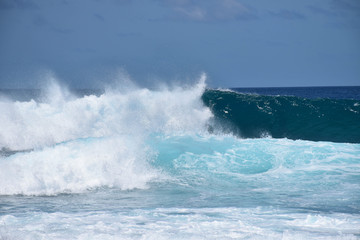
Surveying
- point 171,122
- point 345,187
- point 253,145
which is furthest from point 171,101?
point 345,187

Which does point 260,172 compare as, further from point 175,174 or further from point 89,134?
point 89,134

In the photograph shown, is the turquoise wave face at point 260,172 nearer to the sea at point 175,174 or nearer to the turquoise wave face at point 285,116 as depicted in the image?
the sea at point 175,174

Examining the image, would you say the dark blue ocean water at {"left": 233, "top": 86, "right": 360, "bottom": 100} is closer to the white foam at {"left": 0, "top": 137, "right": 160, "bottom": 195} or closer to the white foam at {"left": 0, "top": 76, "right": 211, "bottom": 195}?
the white foam at {"left": 0, "top": 76, "right": 211, "bottom": 195}

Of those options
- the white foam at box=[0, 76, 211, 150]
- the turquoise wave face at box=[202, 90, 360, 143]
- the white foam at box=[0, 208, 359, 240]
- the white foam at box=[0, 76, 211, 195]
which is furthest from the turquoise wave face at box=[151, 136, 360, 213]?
the turquoise wave face at box=[202, 90, 360, 143]

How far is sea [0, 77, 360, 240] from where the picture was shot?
6.59 m

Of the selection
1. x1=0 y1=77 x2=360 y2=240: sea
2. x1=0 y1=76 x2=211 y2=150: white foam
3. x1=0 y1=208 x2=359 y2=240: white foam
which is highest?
x1=0 y1=76 x2=211 y2=150: white foam

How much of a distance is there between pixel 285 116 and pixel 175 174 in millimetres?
11688

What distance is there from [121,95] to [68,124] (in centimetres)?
320

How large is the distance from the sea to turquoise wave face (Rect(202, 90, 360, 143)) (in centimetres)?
10

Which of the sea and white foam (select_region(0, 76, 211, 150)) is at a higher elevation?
white foam (select_region(0, 76, 211, 150))

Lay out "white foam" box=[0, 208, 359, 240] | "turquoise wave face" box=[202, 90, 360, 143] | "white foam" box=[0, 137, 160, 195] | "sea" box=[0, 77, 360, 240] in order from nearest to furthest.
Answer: "white foam" box=[0, 208, 359, 240] < "sea" box=[0, 77, 360, 240] < "white foam" box=[0, 137, 160, 195] < "turquoise wave face" box=[202, 90, 360, 143]

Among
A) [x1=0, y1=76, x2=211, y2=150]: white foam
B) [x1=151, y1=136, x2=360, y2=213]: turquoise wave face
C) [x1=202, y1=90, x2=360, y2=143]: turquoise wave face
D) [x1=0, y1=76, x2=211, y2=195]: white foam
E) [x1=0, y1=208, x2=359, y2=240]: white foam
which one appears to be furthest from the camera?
[x1=202, y1=90, x2=360, y2=143]: turquoise wave face

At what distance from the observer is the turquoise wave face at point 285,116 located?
1981cm

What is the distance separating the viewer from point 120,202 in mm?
8477
